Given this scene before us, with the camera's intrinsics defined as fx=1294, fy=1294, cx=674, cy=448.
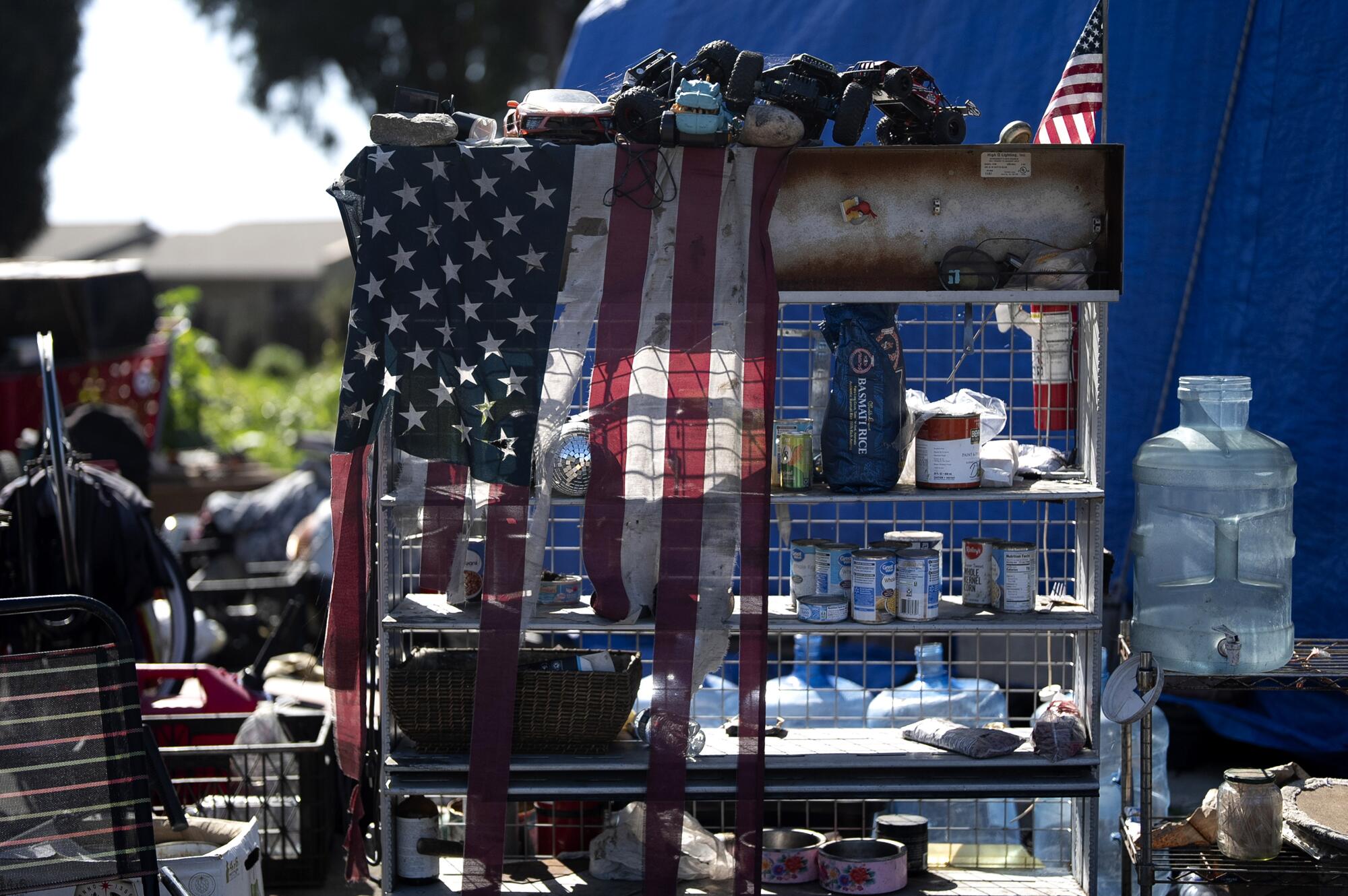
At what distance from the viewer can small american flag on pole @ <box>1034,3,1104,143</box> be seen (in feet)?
13.4

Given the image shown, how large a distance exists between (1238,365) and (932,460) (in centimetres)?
228

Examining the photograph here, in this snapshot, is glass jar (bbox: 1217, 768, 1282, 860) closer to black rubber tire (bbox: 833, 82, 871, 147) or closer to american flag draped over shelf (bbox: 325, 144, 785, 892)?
american flag draped over shelf (bbox: 325, 144, 785, 892)

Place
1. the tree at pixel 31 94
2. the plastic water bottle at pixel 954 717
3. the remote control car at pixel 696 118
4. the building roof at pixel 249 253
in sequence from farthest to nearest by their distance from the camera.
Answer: the building roof at pixel 249 253 < the tree at pixel 31 94 < the plastic water bottle at pixel 954 717 < the remote control car at pixel 696 118

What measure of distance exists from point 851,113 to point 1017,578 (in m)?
1.43

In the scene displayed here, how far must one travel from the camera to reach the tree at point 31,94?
71.7 ft

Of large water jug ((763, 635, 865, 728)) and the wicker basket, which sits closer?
the wicker basket

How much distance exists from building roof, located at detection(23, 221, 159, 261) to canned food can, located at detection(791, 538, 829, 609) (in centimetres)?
3703

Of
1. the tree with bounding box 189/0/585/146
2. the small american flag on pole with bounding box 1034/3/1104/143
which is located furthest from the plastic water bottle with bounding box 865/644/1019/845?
the tree with bounding box 189/0/585/146

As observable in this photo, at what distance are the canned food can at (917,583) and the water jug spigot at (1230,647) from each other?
2.63ft

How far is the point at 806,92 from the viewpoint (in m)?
3.58

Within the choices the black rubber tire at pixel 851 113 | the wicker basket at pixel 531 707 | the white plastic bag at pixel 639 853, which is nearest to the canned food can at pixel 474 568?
the wicker basket at pixel 531 707

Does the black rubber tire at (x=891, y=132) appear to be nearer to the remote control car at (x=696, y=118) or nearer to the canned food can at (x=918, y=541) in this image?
the remote control car at (x=696, y=118)

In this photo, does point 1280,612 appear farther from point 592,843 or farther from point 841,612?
point 592,843

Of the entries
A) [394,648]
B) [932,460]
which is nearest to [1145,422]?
[932,460]
